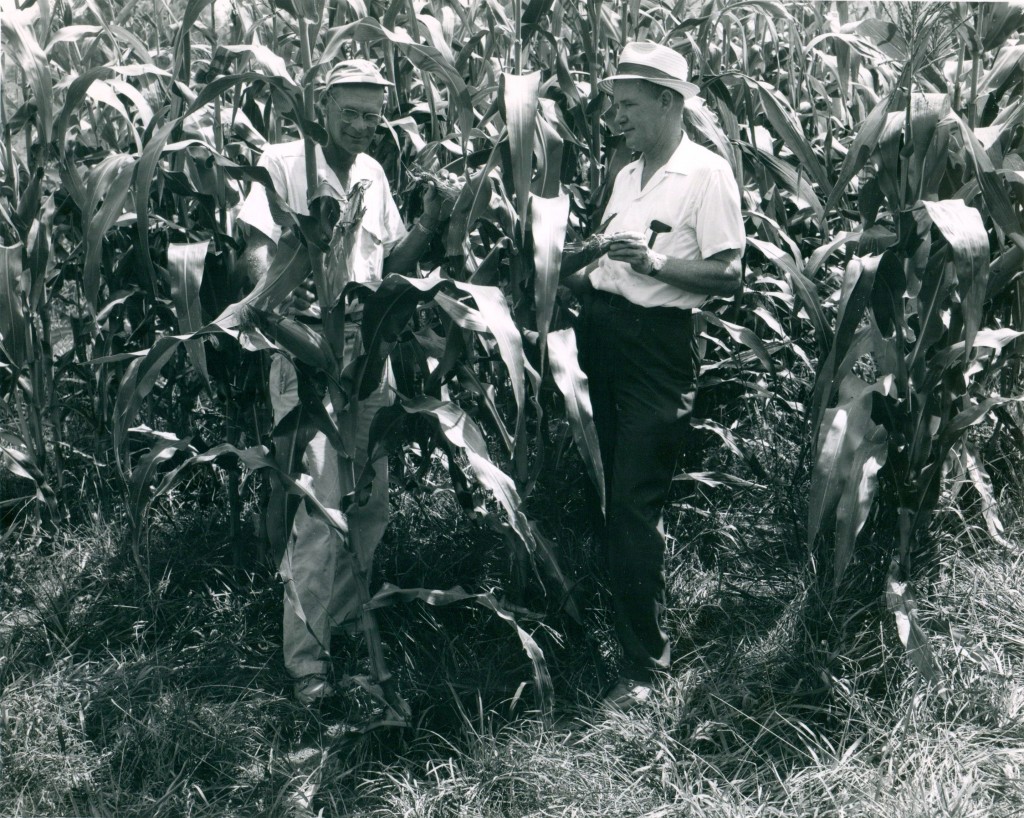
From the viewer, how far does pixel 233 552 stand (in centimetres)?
383

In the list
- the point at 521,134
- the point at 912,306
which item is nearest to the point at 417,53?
the point at 521,134

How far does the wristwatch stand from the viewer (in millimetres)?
3023

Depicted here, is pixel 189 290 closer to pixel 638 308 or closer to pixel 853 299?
pixel 638 308

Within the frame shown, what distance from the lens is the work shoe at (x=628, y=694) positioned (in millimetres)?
3195

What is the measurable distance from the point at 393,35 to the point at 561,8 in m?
1.32

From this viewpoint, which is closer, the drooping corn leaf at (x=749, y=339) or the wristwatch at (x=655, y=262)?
the wristwatch at (x=655, y=262)

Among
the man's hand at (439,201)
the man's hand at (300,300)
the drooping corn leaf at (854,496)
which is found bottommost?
the drooping corn leaf at (854,496)

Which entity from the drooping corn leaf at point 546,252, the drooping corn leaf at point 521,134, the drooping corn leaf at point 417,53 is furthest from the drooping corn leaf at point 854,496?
the drooping corn leaf at point 417,53

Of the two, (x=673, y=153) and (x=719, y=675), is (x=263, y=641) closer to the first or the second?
(x=719, y=675)

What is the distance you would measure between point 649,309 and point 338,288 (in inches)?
36.5

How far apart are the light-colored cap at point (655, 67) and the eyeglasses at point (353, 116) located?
674 millimetres

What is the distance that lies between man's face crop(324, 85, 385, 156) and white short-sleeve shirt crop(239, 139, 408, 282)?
112 millimetres

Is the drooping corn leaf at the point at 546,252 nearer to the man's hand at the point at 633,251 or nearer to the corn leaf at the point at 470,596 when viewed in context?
the man's hand at the point at 633,251

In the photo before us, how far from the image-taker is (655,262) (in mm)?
3035
